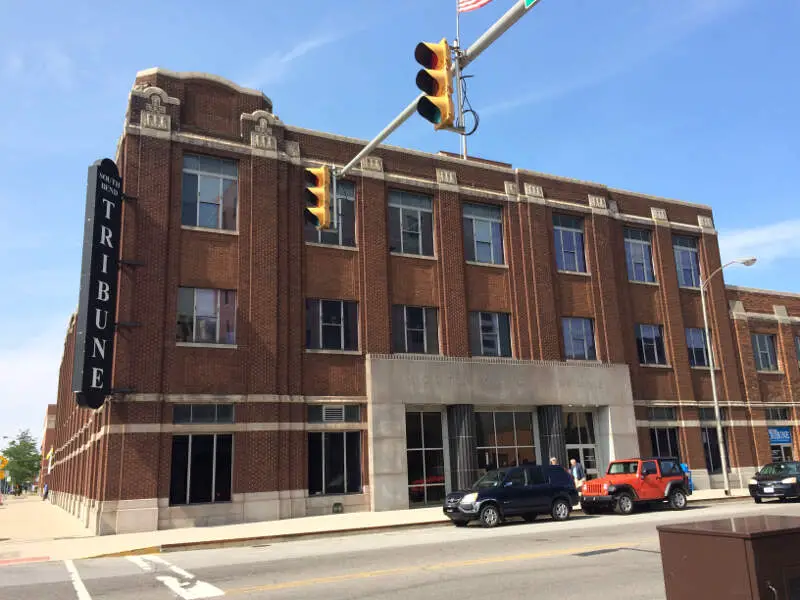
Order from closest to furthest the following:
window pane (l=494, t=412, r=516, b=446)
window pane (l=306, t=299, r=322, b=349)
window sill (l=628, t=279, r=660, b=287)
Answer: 1. window pane (l=306, t=299, r=322, b=349)
2. window pane (l=494, t=412, r=516, b=446)
3. window sill (l=628, t=279, r=660, b=287)

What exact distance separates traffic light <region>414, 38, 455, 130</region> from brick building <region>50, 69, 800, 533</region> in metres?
17.5

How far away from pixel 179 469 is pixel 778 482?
67.9 ft

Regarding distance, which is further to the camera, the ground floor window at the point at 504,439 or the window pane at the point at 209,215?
the ground floor window at the point at 504,439

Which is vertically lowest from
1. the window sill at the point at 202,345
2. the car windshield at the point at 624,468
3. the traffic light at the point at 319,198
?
the car windshield at the point at 624,468

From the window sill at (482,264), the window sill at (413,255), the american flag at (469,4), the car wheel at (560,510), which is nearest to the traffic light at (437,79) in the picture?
the american flag at (469,4)

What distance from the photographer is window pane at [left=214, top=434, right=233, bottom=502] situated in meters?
23.1

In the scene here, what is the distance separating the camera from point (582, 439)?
31250 mm

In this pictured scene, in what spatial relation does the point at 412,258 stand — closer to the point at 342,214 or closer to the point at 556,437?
the point at 342,214

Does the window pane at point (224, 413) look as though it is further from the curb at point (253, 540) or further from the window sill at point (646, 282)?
the window sill at point (646, 282)

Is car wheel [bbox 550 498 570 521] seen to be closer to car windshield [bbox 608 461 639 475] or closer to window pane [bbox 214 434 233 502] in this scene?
car windshield [bbox 608 461 639 475]

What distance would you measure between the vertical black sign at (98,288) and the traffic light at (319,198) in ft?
38.4

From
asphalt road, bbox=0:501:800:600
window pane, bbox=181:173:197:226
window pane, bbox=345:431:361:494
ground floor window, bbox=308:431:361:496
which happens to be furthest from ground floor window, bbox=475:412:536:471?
window pane, bbox=181:173:197:226

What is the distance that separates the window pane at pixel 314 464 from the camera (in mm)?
24688

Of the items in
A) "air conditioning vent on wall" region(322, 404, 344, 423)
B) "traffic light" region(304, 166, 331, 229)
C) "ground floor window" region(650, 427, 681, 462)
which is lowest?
"ground floor window" region(650, 427, 681, 462)
